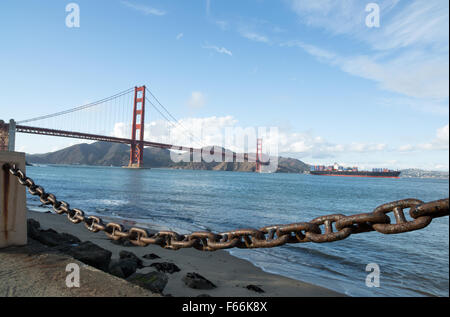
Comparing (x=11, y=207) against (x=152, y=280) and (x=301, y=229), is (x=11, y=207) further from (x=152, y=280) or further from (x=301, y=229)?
(x=301, y=229)

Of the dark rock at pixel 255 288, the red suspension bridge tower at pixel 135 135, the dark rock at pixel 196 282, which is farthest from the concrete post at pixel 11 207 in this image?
the red suspension bridge tower at pixel 135 135

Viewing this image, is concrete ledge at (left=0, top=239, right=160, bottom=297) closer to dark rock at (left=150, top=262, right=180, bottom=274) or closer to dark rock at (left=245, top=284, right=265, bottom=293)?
dark rock at (left=150, top=262, right=180, bottom=274)

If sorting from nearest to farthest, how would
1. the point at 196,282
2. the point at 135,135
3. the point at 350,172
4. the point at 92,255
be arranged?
the point at 92,255 < the point at 196,282 < the point at 135,135 < the point at 350,172

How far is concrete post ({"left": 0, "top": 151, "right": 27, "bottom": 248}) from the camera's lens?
2451mm

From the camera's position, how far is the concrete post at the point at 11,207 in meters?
Answer: 2.45

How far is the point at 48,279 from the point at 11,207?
94 centimetres

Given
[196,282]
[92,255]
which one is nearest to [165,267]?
[196,282]

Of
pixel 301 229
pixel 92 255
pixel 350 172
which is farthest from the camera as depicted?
pixel 350 172

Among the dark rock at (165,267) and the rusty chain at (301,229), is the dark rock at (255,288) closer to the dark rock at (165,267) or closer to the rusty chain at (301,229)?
the dark rock at (165,267)

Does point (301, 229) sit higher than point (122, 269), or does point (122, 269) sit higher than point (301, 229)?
point (301, 229)

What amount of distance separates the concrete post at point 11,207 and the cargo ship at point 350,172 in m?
108

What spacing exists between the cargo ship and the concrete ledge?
355 feet

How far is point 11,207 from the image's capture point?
8.18ft

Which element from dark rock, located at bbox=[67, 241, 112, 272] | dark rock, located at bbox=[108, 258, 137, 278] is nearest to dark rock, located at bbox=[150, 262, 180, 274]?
dark rock, located at bbox=[108, 258, 137, 278]
